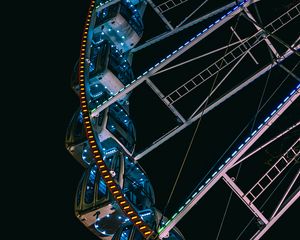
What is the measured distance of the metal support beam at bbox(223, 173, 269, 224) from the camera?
9.42 meters

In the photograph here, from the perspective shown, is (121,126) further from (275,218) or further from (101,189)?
(275,218)

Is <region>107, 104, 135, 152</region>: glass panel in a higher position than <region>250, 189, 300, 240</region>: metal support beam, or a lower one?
higher

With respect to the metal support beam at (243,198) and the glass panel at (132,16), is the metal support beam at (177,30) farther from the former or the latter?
the metal support beam at (243,198)

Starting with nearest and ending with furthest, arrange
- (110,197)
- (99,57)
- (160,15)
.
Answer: (110,197), (99,57), (160,15)

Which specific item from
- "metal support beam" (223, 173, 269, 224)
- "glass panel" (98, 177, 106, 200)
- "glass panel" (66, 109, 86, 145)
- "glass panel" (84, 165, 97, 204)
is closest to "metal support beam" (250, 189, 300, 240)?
"metal support beam" (223, 173, 269, 224)

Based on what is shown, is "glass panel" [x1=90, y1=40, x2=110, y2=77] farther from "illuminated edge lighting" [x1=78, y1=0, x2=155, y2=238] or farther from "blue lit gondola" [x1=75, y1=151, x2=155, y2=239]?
"blue lit gondola" [x1=75, y1=151, x2=155, y2=239]

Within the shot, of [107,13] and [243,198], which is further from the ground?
[107,13]

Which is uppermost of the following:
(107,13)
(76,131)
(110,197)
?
(107,13)

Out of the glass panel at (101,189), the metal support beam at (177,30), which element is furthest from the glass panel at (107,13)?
the glass panel at (101,189)

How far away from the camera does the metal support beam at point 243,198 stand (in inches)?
371

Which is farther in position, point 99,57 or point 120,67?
point 120,67

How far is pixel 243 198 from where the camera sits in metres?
9.45

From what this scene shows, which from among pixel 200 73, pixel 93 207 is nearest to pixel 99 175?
pixel 93 207

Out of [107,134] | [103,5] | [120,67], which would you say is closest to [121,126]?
[107,134]
